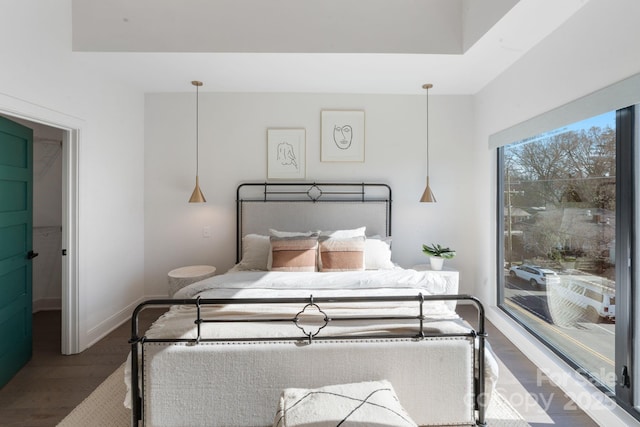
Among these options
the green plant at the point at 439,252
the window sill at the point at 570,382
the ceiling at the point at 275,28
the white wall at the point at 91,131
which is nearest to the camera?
the window sill at the point at 570,382

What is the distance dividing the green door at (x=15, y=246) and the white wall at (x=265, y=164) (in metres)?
1.19

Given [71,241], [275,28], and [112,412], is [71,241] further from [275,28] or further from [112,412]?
[275,28]

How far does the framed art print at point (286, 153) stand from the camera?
3.62m

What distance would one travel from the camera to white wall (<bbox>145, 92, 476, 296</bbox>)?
3.63 metres

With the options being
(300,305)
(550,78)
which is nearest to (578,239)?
(550,78)

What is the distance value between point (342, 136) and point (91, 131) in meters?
2.57

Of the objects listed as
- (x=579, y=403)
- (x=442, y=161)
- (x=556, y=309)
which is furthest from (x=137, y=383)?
(x=442, y=161)

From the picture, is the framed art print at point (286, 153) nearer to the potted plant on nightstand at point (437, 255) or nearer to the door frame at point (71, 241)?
the potted plant on nightstand at point (437, 255)

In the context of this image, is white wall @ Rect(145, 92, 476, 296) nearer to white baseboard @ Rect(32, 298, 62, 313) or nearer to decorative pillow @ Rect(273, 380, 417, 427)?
white baseboard @ Rect(32, 298, 62, 313)

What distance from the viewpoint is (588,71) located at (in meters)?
1.95

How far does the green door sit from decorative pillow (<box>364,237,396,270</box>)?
2.95 m

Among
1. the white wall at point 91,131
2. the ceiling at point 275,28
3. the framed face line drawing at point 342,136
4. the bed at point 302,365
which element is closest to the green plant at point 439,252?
the framed face line drawing at point 342,136

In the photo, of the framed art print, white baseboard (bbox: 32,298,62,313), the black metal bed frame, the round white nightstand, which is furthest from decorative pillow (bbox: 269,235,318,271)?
white baseboard (bbox: 32,298,62,313)

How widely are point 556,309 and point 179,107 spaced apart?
431 centimetres
